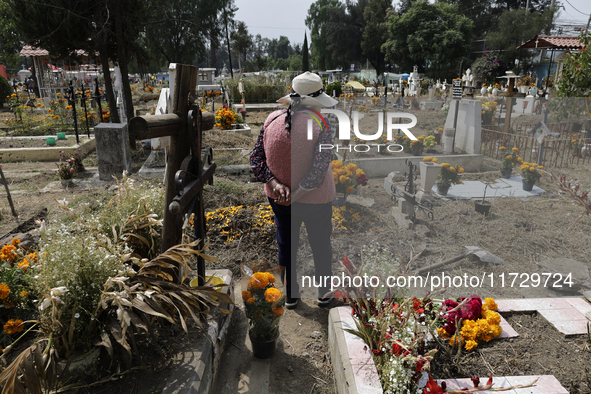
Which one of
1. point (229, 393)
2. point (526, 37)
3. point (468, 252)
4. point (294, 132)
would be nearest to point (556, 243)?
point (468, 252)

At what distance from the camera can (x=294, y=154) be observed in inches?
104

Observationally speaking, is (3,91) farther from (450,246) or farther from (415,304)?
(415,304)

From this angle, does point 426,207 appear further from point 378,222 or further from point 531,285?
point 531,285

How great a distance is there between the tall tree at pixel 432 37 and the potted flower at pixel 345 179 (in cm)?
3329

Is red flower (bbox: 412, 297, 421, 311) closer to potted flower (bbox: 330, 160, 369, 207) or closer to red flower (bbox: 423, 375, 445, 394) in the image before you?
red flower (bbox: 423, 375, 445, 394)

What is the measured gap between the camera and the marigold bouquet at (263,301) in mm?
2523

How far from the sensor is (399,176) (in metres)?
4.25

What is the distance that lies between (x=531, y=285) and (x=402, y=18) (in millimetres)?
39088

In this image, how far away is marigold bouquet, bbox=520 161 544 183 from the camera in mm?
3650

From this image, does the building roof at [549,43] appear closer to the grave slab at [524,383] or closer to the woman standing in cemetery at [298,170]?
the woman standing in cemetery at [298,170]

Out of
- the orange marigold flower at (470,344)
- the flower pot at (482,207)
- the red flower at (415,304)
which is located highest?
the flower pot at (482,207)

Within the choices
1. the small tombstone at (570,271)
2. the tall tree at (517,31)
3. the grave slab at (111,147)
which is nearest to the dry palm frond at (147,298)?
the small tombstone at (570,271)

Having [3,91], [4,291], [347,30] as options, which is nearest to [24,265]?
[4,291]

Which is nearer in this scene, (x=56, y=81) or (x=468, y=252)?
(x=468, y=252)
